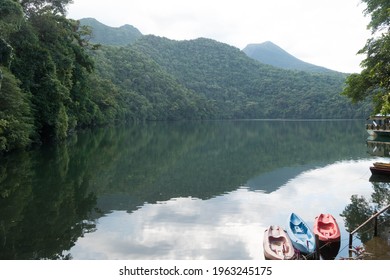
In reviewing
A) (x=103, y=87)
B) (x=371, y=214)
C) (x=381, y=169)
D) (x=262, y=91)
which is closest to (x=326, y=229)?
(x=371, y=214)

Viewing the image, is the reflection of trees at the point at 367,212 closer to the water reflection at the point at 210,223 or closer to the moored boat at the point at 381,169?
the water reflection at the point at 210,223

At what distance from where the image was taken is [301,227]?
13000 mm

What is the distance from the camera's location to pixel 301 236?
40.1ft

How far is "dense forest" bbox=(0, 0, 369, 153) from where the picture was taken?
32.1 m

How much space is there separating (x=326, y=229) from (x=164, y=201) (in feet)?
28.8

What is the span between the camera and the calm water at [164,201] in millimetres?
12693

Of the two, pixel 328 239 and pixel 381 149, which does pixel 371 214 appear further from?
pixel 381 149

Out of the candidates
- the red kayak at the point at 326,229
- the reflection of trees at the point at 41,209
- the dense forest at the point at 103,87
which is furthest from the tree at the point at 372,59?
the dense forest at the point at 103,87

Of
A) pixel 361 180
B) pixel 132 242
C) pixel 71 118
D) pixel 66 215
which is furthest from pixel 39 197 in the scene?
pixel 71 118

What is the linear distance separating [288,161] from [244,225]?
69.4 ft

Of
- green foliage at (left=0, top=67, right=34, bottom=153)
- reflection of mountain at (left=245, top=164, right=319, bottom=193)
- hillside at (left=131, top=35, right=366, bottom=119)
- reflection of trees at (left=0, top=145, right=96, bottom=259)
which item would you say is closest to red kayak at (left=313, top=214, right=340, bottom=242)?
reflection of trees at (left=0, top=145, right=96, bottom=259)

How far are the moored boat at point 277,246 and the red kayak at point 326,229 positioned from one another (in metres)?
1.37

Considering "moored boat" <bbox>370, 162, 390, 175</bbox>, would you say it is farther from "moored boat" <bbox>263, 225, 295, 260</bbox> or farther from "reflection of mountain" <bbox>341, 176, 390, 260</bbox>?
"moored boat" <bbox>263, 225, 295, 260</bbox>

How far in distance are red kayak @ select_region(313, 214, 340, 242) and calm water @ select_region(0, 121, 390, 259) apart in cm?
50
